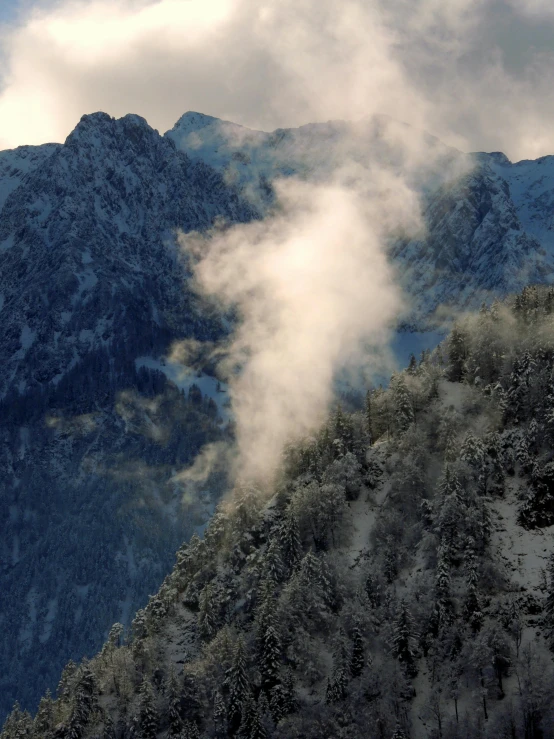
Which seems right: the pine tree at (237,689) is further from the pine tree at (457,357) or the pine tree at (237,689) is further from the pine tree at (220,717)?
the pine tree at (457,357)

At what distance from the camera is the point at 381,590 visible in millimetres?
121125

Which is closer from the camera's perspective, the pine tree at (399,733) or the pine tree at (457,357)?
the pine tree at (399,733)

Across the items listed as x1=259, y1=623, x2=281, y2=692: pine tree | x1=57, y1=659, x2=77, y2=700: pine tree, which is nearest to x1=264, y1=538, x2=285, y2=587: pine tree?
x1=259, y1=623, x2=281, y2=692: pine tree

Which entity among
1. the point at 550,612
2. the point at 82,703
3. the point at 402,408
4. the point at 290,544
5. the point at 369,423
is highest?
the point at 369,423

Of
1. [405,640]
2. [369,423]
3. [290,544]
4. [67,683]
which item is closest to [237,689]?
[405,640]

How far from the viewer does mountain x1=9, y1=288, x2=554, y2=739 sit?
4072 inches

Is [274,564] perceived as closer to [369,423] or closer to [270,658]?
[270,658]

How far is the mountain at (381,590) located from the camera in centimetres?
10344

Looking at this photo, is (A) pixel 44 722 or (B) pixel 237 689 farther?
(A) pixel 44 722

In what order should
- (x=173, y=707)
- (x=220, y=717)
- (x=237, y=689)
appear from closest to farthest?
1. (x=220, y=717)
2. (x=237, y=689)
3. (x=173, y=707)

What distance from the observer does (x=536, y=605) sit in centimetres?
10706

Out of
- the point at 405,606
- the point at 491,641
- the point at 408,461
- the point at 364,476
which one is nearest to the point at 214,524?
the point at 364,476

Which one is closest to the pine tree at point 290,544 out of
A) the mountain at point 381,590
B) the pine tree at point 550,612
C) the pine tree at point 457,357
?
the mountain at point 381,590

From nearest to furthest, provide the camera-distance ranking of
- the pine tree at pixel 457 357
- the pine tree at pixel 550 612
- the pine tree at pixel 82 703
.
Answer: the pine tree at pixel 550 612
the pine tree at pixel 82 703
the pine tree at pixel 457 357
